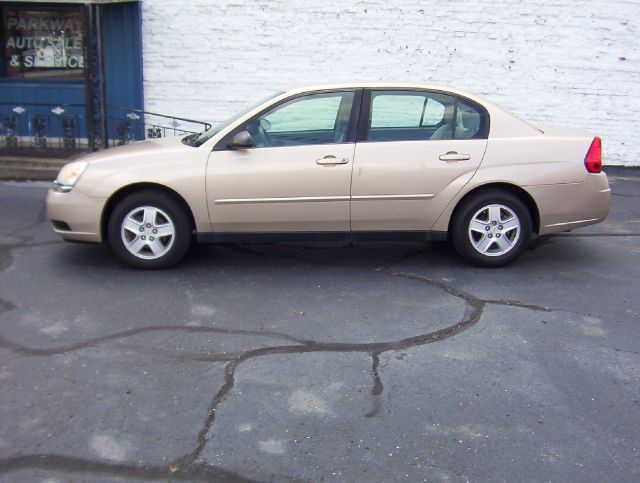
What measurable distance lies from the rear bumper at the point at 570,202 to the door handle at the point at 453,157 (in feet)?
1.92

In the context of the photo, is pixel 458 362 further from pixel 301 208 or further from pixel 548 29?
pixel 548 29

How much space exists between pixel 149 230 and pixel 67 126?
6242mm

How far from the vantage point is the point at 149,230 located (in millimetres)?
5945

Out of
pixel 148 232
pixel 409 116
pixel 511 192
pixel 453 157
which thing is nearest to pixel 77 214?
pixel 148 232

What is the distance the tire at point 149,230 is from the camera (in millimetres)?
5895

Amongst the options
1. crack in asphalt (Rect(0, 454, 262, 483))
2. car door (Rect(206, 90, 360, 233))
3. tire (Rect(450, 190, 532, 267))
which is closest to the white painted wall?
car door (Rect(206, 90, 360, 233))

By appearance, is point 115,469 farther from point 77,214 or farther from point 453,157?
point 453,157

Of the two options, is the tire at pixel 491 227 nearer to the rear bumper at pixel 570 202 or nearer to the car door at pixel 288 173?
the rear bumper at pixel 570 202

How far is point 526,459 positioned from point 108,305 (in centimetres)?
326

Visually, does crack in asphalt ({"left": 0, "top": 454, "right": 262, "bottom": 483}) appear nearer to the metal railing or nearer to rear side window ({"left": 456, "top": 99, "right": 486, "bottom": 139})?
rear side window ({"left": 456, "top": 99, "right": 486, "bottom": 139})

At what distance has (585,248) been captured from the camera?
7.04 meters

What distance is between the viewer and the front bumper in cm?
586

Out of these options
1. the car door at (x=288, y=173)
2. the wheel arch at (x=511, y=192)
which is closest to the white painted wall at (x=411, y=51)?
the car door at (x=288, y=173)

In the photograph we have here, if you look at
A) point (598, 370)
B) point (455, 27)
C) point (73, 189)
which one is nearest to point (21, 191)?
point (73, 189)
